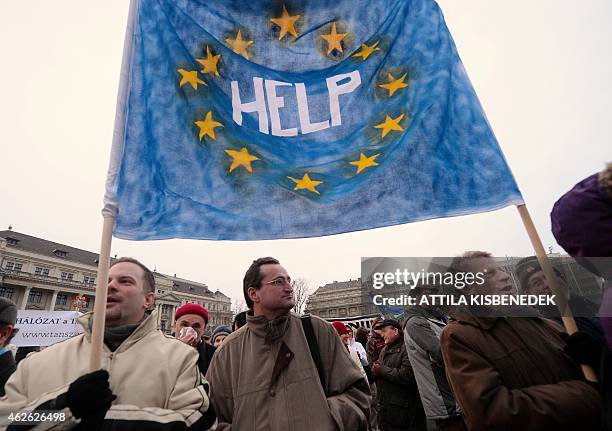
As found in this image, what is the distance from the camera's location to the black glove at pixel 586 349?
155 centimetres

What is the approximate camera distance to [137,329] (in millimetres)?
2018

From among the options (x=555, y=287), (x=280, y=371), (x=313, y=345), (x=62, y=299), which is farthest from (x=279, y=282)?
(x=62, y=299)

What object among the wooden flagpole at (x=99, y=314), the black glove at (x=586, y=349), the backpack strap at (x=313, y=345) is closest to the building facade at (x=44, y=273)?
the backpack strap at (x=313, y=345)

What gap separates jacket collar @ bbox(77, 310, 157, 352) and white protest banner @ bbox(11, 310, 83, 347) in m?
11.1

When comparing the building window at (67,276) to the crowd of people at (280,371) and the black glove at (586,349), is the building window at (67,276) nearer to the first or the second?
the crowd of people at (280,371)

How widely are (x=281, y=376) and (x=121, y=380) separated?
Answer: 0.95 meters

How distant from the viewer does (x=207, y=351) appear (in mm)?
4500

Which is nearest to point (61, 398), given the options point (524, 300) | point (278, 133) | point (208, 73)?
point (278, 133)

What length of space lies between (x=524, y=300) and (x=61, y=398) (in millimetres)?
2770

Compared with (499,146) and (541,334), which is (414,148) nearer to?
(499,146)

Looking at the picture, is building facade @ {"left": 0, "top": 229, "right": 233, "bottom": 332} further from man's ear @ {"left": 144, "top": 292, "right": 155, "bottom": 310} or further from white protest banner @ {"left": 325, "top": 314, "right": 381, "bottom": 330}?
man's ear @ {"left": 144, "top": 292, "right": 155, "bottom": 310}

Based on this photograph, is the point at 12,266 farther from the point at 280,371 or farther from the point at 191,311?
the point at 280,371

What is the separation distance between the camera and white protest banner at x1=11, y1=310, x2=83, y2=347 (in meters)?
10.7

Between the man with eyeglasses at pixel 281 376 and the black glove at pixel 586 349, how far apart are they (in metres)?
1.25
